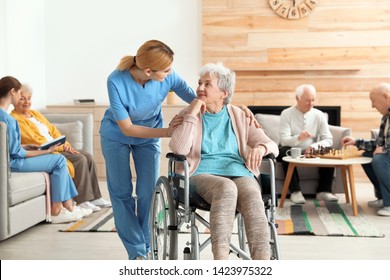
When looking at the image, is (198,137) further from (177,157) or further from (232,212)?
(232,212)

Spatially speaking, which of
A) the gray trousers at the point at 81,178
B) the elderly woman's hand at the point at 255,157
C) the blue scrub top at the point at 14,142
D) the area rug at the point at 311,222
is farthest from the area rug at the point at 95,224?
the elderly woman's hand at the point at 255,157

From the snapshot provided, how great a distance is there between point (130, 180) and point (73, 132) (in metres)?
2.58

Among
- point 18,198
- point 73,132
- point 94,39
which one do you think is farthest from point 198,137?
point 94,39

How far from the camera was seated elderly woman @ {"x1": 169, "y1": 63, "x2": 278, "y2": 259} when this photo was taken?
2.64 m

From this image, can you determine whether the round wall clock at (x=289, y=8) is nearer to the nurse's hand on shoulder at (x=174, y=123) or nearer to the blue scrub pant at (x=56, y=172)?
the blue scrub pant at (x=56, y=172)

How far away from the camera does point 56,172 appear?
4.61 m

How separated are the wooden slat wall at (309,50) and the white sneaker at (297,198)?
1700 mm

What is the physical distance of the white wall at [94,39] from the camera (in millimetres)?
7109

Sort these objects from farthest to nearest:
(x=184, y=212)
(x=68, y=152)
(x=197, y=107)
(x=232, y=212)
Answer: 1. (x=68, y=152)
2. (x=197, y=107)
3. (x=184, y=212)
4. (x=232, y=212)

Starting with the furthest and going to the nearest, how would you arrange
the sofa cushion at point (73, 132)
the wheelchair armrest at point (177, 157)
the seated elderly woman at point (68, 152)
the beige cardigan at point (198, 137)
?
→ the sofa cushion at point (73, 132) < the seated elderly woman at point (68, 152) < the beige cardigan at point (198, 137) < the wheelchair armrest at point (177, 157)

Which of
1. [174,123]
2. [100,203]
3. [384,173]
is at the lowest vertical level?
[100,203]

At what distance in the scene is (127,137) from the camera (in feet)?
10.5

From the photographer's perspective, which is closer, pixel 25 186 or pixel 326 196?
pixel 25 186
